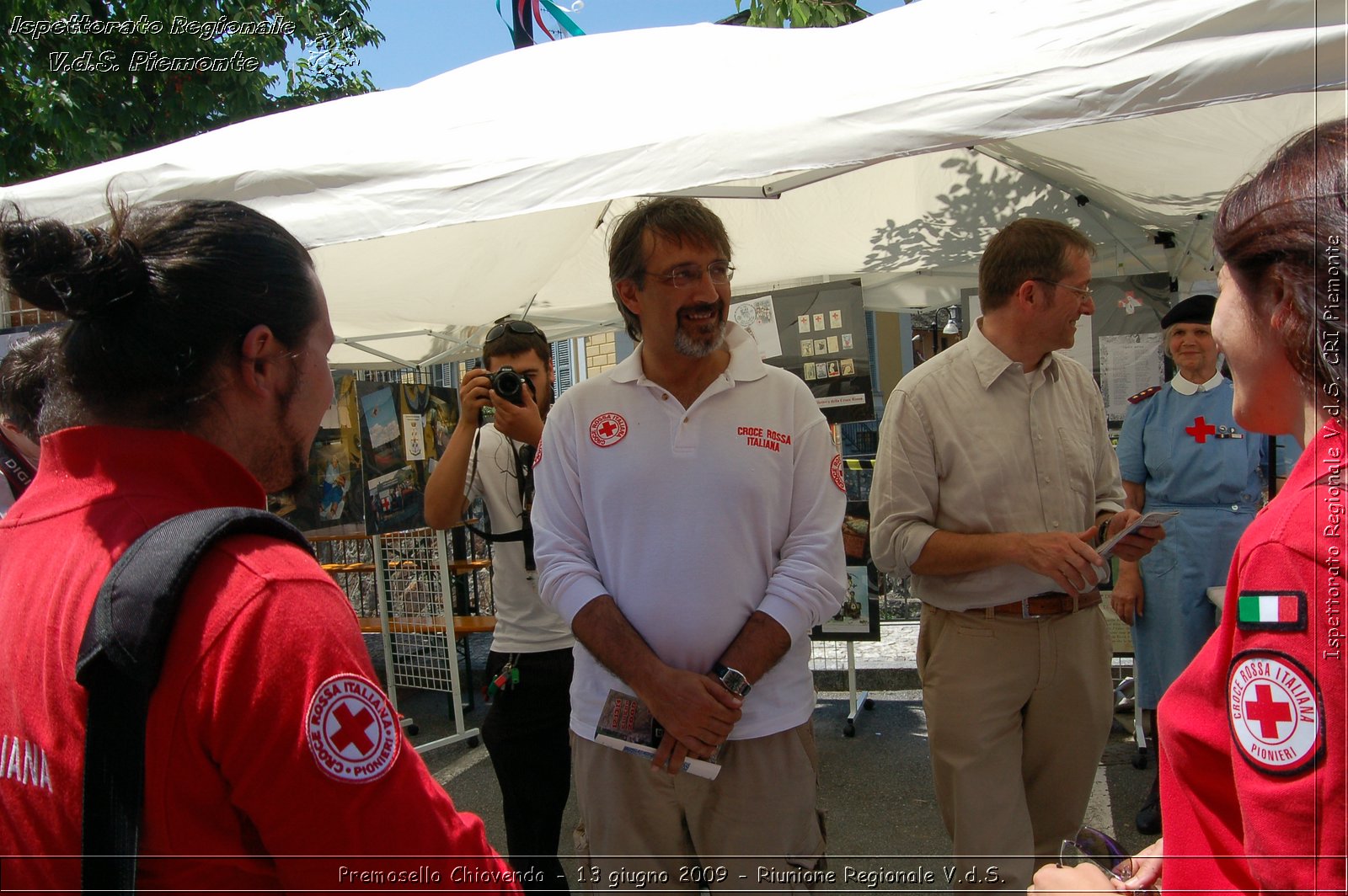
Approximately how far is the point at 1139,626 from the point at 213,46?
7462 millimetres

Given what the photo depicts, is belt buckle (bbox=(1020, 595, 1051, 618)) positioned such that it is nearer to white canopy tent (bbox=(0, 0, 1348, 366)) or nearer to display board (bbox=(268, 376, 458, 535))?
white canopy tent (bbox=(0, 0, 1348, 366))

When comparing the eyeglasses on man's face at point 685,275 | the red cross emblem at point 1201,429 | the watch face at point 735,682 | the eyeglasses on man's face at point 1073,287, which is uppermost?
the eyeglasses on man's face at point 685,275

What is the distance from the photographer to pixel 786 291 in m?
4.85

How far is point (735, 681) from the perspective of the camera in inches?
77.9

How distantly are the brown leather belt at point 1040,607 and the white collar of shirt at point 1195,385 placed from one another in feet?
6.43

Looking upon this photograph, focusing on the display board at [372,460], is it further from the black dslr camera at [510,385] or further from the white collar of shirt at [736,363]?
the white collar of shirt at [736,363]

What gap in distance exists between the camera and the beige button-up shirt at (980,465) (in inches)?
99.0

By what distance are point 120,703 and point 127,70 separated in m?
7.78

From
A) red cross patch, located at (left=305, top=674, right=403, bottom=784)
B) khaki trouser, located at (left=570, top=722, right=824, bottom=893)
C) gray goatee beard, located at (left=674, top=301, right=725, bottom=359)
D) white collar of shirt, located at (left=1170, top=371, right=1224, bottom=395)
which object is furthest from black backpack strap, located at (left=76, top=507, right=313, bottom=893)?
white collar of shirt, located at (left=1170, top=371, right=1224, bottom=395)

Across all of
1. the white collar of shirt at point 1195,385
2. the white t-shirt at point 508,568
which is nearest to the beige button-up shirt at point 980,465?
the white t-shirt at point 508,568

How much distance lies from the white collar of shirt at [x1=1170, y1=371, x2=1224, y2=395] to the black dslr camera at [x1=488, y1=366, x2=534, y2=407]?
299 centimetres

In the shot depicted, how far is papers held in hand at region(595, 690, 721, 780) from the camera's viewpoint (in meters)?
2.03

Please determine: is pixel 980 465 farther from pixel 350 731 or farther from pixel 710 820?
pixel 350 731

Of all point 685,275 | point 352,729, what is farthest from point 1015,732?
point 352,729
